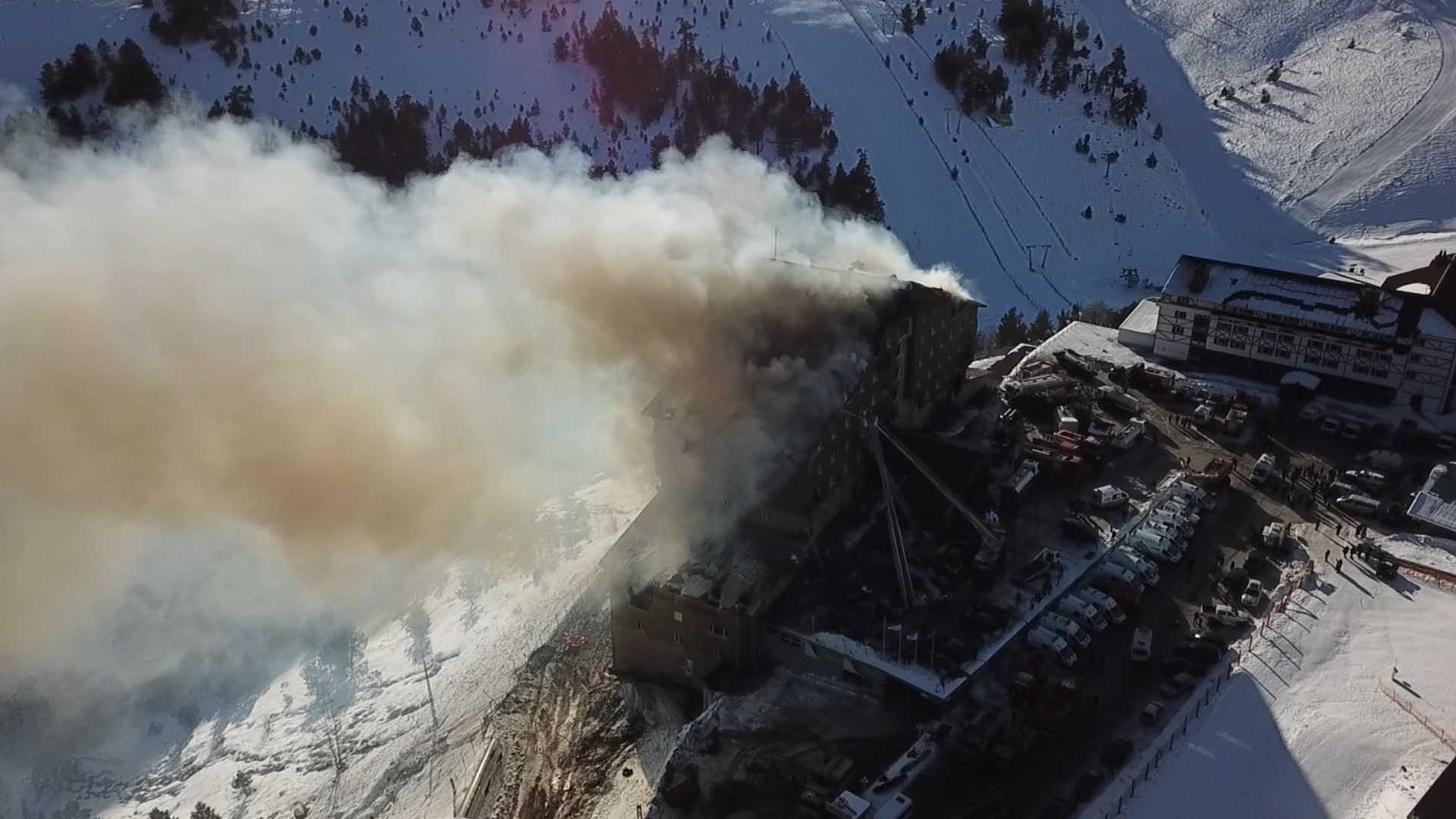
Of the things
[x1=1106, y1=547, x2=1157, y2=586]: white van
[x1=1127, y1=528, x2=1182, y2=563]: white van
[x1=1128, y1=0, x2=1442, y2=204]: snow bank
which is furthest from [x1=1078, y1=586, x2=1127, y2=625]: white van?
[x1=1128, y1=0, x2=1442, y2=204]: snow bank

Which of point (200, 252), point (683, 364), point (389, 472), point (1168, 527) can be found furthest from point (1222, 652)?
point (200, 252)

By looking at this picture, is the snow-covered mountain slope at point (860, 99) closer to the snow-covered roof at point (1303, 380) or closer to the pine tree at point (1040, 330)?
the pine tree at point (1040, 330)

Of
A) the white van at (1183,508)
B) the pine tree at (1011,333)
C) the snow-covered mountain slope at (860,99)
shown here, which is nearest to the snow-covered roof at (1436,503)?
the white van at (1183,508)

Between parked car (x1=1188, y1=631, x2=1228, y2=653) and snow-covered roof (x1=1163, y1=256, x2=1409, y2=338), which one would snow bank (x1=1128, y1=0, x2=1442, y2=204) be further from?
parked car (x1=1188, y1=631, x2=1228, y2=653)

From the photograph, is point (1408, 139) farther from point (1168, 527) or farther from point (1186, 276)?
point (1168, 527)

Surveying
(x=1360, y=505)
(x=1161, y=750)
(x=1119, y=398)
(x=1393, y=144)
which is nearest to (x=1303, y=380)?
(x=1119, y=398)

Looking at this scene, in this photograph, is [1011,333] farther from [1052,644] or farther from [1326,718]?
[1326,718]
